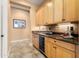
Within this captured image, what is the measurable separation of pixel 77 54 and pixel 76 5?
1151 mm

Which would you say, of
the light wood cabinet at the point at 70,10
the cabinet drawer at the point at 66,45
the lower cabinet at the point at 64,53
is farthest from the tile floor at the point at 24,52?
the light wood cabinet at the point at 70,10

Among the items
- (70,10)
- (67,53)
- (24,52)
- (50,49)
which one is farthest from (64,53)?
(24,52)

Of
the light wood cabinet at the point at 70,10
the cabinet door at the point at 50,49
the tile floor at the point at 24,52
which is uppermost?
the light wood cabinet at the point at 70,10

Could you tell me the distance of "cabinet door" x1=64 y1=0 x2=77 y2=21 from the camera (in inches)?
96.2

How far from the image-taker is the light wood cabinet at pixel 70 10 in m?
2.43

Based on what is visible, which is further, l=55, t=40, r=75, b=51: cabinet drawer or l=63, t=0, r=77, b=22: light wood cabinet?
l=63, t=0, r=77, b=22: light wood cabinet

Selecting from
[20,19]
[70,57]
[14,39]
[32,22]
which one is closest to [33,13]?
[32,22]

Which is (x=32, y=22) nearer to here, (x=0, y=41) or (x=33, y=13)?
(x=33, y=13)

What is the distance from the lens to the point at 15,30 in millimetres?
7559

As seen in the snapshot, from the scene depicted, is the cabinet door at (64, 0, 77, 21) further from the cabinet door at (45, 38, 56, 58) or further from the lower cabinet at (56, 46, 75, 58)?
the cabinet door at (45, 38, 56, 58)

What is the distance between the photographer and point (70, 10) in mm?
2574

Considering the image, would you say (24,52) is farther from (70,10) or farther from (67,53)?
(70,10)

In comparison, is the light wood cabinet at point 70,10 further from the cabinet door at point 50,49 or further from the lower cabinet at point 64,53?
the cabinet door at point 50,49

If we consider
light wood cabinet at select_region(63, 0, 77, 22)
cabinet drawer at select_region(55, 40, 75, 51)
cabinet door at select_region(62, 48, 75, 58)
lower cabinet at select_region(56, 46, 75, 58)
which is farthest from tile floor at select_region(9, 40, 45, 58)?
light wood cabinet at select_region(63, 0, 77, 22)
